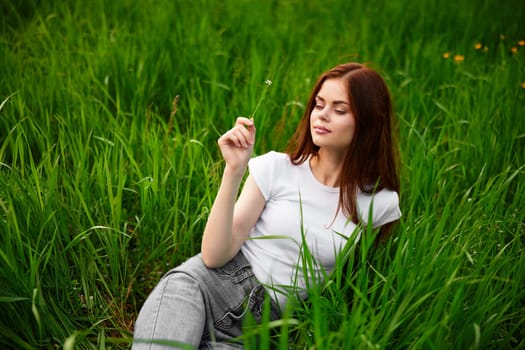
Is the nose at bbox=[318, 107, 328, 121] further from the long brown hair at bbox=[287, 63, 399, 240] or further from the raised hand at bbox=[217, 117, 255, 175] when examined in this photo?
the raised hand at bbox=[217, 117, 255, 175]

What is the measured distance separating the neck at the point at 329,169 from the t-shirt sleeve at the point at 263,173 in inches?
6.6

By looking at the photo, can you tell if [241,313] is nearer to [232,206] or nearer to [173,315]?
[173,315]

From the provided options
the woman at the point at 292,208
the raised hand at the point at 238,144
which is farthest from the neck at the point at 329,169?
the raised hand at the point at 238,144

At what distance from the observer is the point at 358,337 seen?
122 centimetres

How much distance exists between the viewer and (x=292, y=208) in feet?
5.26

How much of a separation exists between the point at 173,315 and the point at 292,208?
519 millimetres

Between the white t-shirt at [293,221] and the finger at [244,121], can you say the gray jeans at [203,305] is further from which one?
the finger at [244,121]

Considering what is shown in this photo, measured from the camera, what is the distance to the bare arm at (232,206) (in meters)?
1.41

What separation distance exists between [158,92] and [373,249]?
1.68 meters

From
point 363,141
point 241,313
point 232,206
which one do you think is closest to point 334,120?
point 363,141

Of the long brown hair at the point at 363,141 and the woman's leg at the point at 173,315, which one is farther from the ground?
the long brown hair at the point at 363,141

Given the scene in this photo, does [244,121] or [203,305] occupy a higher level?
[244,121]

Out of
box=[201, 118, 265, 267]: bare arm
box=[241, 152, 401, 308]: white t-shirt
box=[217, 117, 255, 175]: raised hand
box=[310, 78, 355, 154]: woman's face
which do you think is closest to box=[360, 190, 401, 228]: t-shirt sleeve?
box=[241, 152, 401, 308]: white t-shirt

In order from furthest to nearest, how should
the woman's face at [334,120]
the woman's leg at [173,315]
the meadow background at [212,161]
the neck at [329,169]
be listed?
1. the neck at [329,169]
2. the woman's face at [334,120]
3. the meadow background at [212,161]
4. the woman's leg at [173,315]
